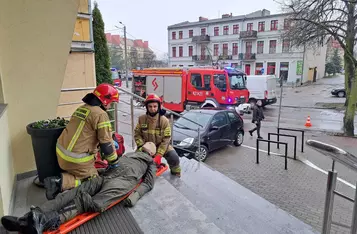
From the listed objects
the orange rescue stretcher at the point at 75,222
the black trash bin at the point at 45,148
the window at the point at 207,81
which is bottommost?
the orange rescue stretcher at the point at 75,222

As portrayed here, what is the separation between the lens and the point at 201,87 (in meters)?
→ 14.2

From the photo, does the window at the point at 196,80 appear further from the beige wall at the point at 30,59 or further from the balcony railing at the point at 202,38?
the balcony railing at the point at 202,38

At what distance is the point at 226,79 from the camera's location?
13.6 metres

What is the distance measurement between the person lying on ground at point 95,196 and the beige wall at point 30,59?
131cm

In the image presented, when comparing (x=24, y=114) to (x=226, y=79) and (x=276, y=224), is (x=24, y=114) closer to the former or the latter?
(x=276, y=224)

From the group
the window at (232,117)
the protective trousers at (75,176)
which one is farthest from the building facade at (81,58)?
the window at (232,117)

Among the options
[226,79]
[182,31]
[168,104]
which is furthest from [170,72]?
[182,31]

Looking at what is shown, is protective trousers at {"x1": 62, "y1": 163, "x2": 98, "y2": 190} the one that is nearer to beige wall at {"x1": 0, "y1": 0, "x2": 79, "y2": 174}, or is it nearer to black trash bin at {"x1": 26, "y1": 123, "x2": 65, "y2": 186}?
black trash bin at {"x1": 26, "y1": 123, "x2": 65, "y2": 186}

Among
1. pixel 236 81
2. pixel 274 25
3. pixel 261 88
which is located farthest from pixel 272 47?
pixel 236 81

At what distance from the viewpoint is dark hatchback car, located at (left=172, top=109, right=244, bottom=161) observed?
7117 mm

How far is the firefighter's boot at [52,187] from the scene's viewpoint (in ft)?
9.01

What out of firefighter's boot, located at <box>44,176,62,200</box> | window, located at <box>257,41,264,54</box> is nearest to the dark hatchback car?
firefighter's boot, located at <box>44,176,62,200</box>

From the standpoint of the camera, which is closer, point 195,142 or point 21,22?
point 21,22

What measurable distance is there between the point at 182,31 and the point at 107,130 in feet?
142
